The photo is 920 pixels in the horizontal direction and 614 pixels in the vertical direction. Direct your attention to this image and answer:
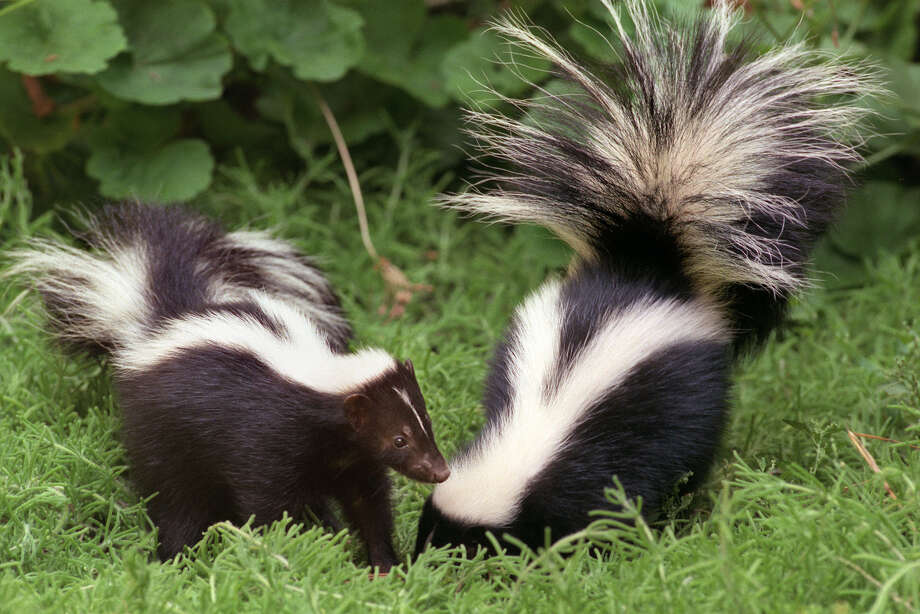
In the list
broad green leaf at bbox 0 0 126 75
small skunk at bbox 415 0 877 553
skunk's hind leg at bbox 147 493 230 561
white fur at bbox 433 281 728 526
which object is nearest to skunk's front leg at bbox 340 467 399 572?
small skunk at bbox 415 0 877 553

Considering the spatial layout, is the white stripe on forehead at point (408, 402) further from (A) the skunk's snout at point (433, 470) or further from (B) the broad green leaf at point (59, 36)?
(B) the broad green leaf at point (59, 36)

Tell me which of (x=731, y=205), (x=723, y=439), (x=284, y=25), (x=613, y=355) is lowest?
(x=284, y=25)

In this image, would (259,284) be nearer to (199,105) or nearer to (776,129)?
(776,129)

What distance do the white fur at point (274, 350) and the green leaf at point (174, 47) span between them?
1.90 meters

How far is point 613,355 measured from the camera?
2.95 metres

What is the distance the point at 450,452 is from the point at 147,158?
228 cm

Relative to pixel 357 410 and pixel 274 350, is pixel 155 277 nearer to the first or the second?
pixel 274 350

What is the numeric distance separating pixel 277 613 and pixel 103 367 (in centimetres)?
163

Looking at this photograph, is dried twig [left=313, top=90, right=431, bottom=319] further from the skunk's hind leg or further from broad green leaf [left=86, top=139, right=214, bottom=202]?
the skunk's hind leg

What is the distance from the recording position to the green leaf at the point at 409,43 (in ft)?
17.3

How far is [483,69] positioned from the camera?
16.4ft

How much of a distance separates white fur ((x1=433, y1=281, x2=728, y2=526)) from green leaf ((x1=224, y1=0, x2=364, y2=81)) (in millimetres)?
2239

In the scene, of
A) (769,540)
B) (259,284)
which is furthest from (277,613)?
(259,284)

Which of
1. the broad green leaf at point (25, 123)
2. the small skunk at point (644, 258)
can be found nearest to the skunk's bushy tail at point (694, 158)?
the small skunk at point (644, 258)
